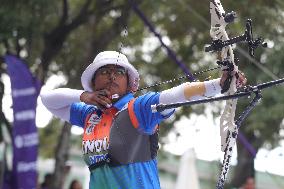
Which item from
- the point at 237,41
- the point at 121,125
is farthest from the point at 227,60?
the point at 121,125

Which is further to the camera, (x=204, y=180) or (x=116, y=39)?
(x=204, y=180)

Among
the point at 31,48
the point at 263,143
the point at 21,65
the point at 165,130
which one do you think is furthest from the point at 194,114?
the point at 21,65

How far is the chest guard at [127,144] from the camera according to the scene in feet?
12.9

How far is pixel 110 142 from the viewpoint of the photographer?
3.97 meters

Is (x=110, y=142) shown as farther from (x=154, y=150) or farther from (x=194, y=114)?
(x=194, y=114)

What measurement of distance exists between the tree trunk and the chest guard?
682 centimetres

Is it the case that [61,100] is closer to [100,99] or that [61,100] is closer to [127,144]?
[100,99]

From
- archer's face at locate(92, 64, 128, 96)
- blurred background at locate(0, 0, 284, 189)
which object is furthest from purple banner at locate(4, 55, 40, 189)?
archer's face at locate(92, 64, 128, 96)

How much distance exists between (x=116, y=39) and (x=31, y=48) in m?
1.44

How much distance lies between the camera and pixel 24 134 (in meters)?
8.13

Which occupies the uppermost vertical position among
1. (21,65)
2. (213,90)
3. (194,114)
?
(194,114)

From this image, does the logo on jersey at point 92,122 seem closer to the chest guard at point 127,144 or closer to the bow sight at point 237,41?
the chest guard at point 127,144

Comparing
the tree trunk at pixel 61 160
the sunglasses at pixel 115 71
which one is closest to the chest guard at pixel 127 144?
the sunglasses at pixel 115 71

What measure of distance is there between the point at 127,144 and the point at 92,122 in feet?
1.24
